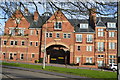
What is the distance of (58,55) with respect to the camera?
45.3m

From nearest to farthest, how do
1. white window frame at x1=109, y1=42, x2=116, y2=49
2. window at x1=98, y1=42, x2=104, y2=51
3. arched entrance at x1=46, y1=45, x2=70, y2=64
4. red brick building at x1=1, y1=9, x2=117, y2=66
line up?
red brick building at x1=1, y1=9, x2=117, y2=66 → arched entrance at x1=46, y1=45, x2=70, y2=64 → window at x1=98, y1=42, x2=104, y2=51 → white window frame at x1=109, y1=42, x2=116, y2=49

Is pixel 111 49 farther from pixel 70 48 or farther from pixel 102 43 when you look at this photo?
pixel 70 48

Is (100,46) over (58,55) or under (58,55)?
over

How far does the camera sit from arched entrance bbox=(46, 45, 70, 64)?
1769 inches

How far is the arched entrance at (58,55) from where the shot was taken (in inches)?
1769

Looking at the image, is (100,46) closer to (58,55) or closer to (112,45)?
(112,45)

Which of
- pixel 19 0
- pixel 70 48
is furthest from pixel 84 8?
pixel 70 48

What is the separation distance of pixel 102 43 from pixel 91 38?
2.87 meters

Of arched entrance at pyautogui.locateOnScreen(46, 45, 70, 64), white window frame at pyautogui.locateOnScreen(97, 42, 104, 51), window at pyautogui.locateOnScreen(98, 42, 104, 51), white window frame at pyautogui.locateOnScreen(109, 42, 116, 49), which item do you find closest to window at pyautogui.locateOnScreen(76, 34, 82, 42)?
arched entrance at pyautogui.locateOnScreen(46, 45, 70, 64)

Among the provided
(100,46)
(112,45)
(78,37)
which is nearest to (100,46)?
(100,46)

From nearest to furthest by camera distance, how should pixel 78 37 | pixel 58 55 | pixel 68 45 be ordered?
1. pixel 68 45
2. pixel 58 55
3. pixel 78 37

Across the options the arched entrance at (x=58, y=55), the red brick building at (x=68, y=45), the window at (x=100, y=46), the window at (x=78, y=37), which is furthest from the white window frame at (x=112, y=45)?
the arched entrance at (x=58, y=55)

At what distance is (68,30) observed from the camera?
45031 millimetres

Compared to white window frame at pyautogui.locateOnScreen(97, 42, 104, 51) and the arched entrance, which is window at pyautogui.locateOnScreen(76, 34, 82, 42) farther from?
white window frame at pyautogui.locateOnScreen(97, 42, 104, 51)
